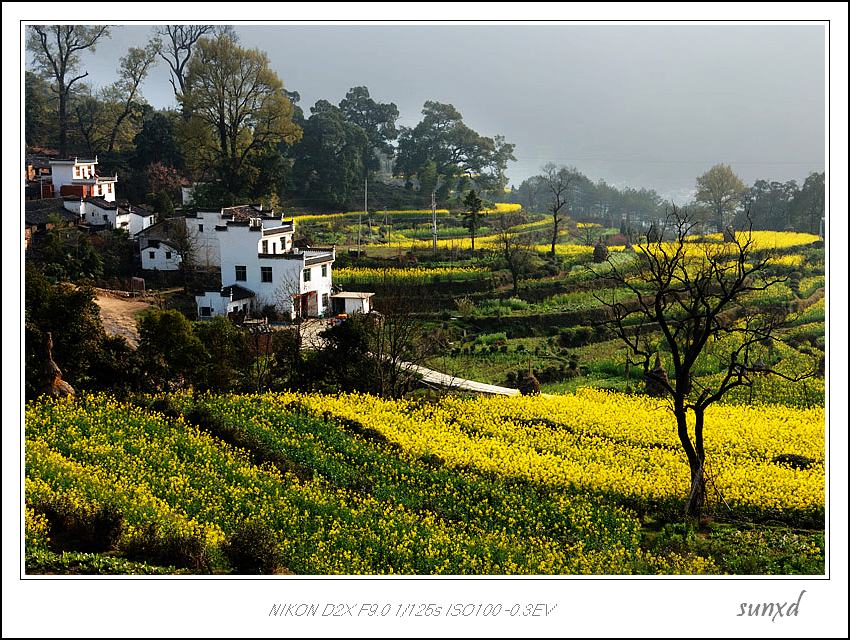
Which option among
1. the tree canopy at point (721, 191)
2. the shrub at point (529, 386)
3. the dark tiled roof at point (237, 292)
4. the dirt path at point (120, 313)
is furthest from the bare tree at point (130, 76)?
the tree canopy at point (721, 191)

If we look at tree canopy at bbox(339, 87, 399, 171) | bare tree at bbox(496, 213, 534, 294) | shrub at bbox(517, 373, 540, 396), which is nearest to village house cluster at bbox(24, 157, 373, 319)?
tree canopy at bbox(339, 87, 399, 171)

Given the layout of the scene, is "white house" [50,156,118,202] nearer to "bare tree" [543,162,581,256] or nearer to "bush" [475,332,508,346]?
"bush" [475,332,508,346]

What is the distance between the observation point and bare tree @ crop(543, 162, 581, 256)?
14734mm

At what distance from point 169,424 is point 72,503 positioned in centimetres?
200

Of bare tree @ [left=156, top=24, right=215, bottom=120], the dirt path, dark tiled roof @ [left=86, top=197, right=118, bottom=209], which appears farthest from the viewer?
dark tiled roof @ [left=86, top=197, right=118, bottom=209]

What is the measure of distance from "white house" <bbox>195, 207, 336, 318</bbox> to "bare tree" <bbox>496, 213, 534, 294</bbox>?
3.19m

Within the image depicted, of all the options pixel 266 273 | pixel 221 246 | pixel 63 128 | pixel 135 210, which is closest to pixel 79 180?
pixel 135 210

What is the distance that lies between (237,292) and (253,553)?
202 inches

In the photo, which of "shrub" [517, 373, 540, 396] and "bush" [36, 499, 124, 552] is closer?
"bush" [36, 499, 124, 552]

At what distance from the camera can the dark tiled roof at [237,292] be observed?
12695mm

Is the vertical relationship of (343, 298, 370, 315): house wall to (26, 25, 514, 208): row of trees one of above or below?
below

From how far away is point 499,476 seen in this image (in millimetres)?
9797
